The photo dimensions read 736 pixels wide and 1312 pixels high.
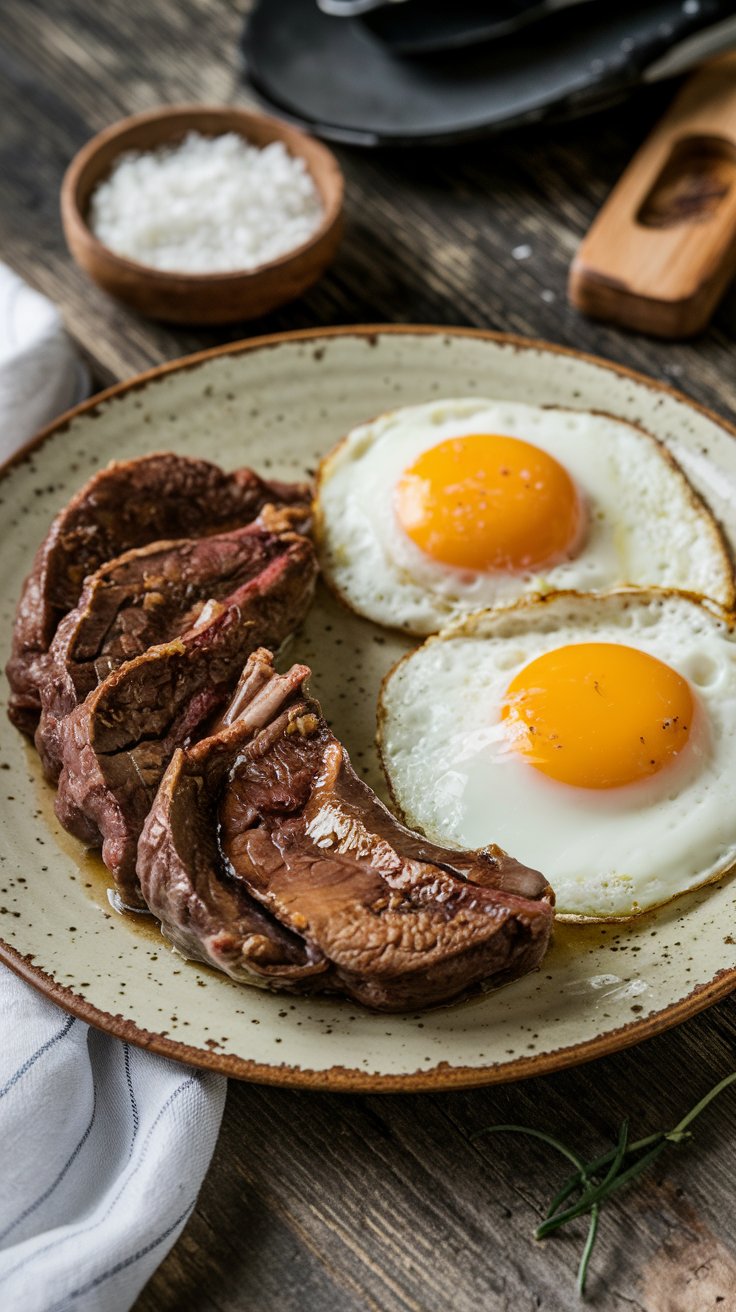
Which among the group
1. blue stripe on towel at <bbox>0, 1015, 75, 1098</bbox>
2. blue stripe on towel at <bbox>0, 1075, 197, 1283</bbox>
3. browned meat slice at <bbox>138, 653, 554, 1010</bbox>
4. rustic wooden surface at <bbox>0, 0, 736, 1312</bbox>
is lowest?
blue stripe on towel at <bbox>0, 1015, 75, 1098</bbox>

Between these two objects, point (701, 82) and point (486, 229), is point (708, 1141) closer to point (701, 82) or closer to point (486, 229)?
point (486, 229)

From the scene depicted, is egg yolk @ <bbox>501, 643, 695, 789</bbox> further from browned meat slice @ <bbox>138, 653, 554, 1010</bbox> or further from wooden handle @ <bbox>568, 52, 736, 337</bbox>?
wooden handle @ <bbox>568, 52, 736, 337</bbox>

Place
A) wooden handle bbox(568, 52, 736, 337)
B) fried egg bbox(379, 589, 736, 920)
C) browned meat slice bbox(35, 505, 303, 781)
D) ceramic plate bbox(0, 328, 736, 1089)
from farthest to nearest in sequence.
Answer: wooden handle bbox(568, 52, 736, 337) → browned meat slice bbox(35, 505, 303, 781) → fried egg bbox(379, 589, 736, 920) → ceramic plate bbox(0, 328, 736, 1089)

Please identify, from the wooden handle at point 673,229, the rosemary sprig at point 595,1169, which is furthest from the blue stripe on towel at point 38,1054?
the wooden handle at point 673,229

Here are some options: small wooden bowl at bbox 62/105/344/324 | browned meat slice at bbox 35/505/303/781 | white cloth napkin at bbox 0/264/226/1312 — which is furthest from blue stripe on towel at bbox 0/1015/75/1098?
small wooden bowl at bbox 62/105/344/324

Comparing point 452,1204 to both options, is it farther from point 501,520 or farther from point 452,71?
point 452,71

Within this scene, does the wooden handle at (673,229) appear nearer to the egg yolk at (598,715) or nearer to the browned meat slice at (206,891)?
the egg yolk at (598,715)

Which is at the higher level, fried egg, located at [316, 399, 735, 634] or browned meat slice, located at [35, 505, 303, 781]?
→ fried egg, located at [316, 399, 735, 634]
